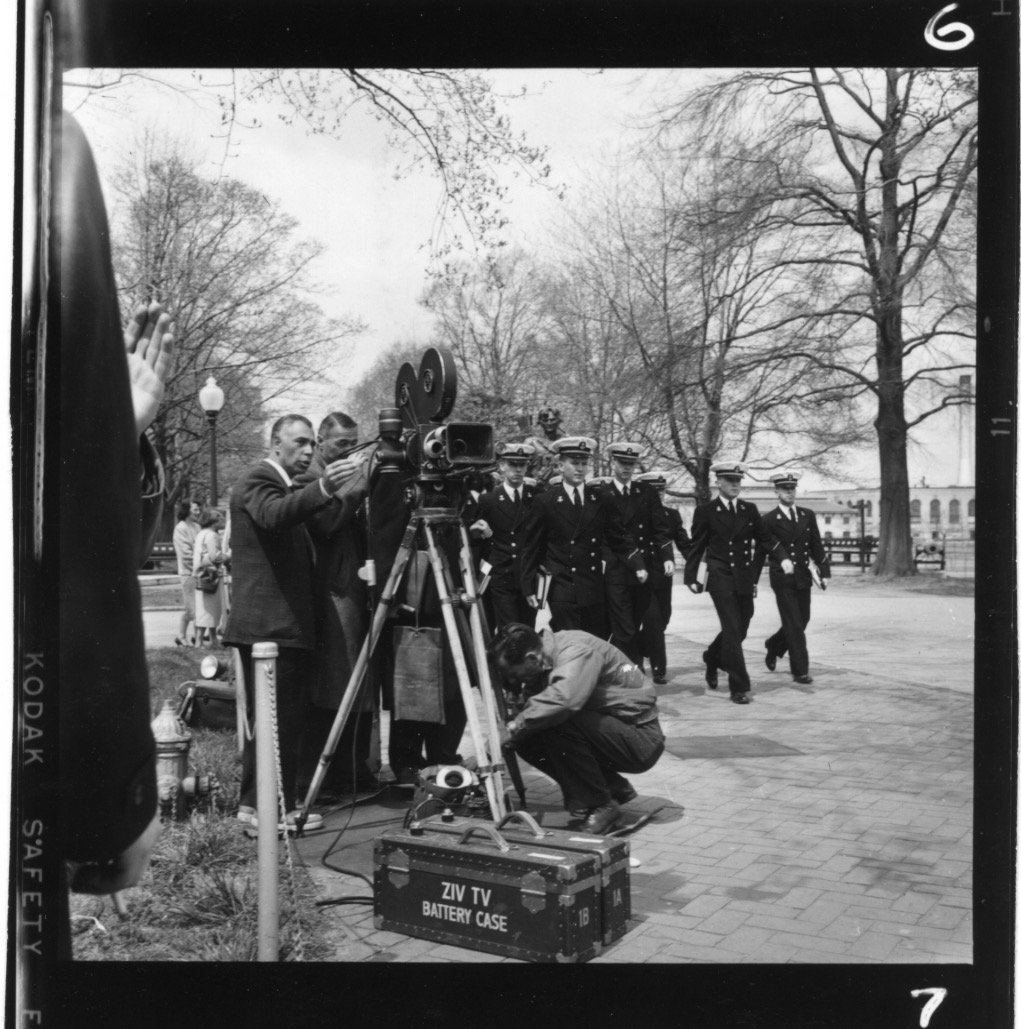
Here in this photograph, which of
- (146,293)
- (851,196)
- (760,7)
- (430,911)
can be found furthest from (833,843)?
(146,293)

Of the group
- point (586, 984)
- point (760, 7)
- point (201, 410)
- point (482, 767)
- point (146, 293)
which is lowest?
point (586, 984)

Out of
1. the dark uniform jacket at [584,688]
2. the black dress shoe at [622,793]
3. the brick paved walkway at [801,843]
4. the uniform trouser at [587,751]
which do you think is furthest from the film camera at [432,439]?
the brick paved walkway at [801,843]

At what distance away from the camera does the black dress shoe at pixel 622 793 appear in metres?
5.18

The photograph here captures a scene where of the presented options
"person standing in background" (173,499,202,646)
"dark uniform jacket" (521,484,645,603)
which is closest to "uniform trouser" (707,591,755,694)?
"dark uniform jacket" (521,484,645,603)

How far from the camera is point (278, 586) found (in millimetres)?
5020

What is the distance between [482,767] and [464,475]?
1.25 m

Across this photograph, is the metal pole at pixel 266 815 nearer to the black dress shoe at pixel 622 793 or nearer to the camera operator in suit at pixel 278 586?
the camera operator in suit at pixel 278 586

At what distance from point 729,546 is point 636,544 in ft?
2.68

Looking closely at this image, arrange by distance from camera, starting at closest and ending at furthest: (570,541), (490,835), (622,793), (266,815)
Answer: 1. (266,815)
2. (490,835)
3. (622,793)
4. (570,541)

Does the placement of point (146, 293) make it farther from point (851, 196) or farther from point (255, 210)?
point (851, 196)

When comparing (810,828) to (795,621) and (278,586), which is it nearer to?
(278,586)

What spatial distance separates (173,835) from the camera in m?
4.47

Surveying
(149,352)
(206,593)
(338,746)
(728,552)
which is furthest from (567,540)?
(149,352)

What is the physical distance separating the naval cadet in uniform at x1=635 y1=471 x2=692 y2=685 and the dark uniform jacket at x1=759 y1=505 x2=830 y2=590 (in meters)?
0.72
